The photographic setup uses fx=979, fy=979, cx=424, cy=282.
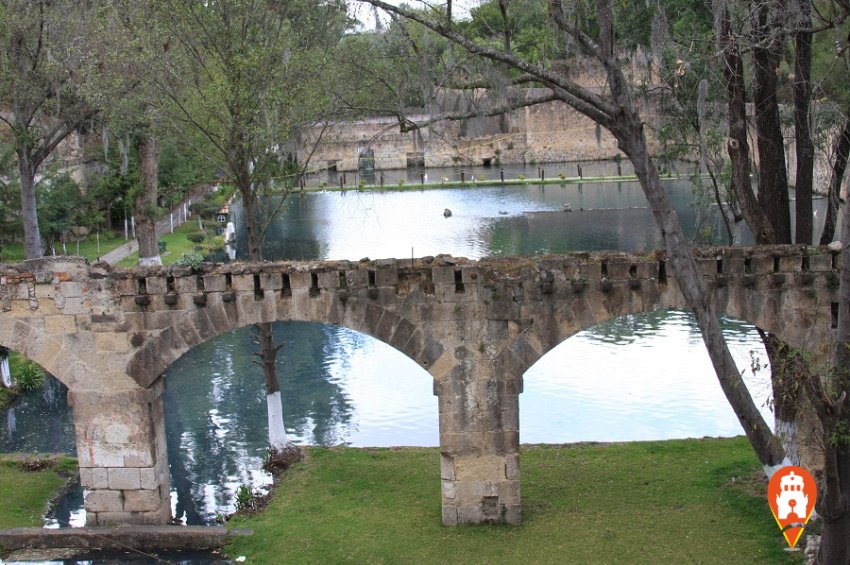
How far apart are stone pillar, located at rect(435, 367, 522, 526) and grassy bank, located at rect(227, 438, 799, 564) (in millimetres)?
293

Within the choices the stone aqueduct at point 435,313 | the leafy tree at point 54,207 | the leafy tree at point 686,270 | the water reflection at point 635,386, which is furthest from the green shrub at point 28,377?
the leafy tree at point 686,270

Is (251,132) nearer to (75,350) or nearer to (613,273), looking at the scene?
(75,350)

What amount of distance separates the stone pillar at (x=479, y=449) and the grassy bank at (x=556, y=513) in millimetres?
293

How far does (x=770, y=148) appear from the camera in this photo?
14625 mm

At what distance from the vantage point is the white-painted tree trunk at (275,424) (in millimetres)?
16969

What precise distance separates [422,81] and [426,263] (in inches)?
92.5

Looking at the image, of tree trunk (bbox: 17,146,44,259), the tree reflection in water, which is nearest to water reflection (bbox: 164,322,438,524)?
the tree reflection in water

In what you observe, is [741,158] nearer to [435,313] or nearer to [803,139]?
[803,139]

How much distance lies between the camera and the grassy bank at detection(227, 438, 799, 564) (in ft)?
40.5

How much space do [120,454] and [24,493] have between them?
9.20 feet

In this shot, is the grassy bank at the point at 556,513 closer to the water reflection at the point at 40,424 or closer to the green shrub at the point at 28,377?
the water reflection at the point at 40,424

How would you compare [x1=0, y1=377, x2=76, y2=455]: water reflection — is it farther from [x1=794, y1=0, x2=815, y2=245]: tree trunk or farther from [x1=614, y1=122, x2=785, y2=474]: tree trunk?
[x1=794, y1=0, x2=815, y2=245]: tree trunk

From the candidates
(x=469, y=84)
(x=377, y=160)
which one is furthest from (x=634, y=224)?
(x=377, y=160)

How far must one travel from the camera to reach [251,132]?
17.4 meters
